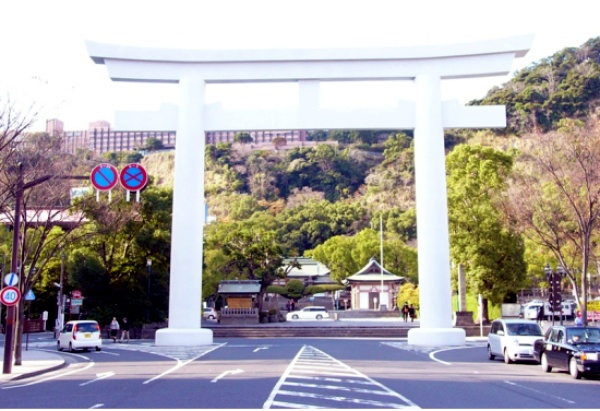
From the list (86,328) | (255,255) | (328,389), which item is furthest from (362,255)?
(328,389)

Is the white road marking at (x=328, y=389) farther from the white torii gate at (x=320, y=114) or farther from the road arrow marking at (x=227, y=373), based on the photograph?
the white torii gate at (x=320, y=114)

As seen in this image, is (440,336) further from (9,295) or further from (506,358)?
(9,295)

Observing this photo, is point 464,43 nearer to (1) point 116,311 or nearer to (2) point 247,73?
(2) point 247,73

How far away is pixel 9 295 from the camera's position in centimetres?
1816

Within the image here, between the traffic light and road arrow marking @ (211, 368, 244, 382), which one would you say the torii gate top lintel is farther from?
road arrow marking @ (211, 368, 244, 382)

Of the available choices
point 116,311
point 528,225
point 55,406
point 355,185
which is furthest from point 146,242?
point 355,185

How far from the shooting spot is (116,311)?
4069 centimetres

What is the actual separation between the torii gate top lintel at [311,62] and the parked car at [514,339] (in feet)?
35.8

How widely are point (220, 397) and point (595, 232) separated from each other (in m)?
27.5

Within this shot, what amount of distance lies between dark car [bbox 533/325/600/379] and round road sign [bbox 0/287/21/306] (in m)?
Result: 15.2

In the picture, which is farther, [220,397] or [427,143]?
[427,143]

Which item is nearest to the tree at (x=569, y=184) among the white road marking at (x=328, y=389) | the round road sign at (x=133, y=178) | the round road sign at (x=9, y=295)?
the white road marking at (x=328, y=389)

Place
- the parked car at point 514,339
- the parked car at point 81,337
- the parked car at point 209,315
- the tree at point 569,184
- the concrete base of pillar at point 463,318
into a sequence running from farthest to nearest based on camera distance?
1. the parked car at point 209,315
2. the concrete base of pillar at point 463,318
3. the parked car at point 81,337
4. the tree at point 569,184
5. the parked car at point 514,339

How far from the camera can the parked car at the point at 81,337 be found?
2861 centimetres
